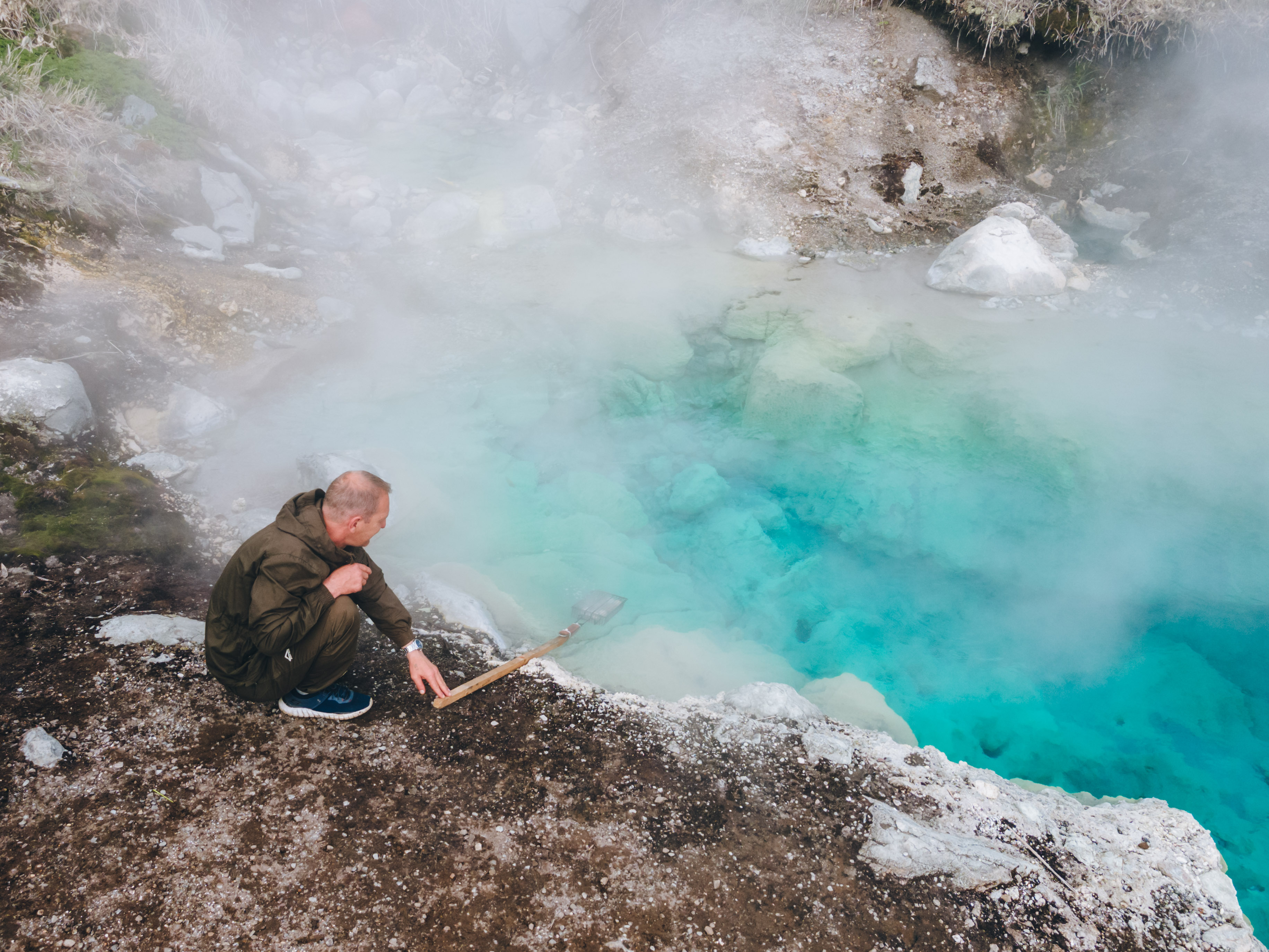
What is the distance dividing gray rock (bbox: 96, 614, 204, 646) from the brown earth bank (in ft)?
0.17

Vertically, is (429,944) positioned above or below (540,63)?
below

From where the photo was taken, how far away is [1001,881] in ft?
7.54

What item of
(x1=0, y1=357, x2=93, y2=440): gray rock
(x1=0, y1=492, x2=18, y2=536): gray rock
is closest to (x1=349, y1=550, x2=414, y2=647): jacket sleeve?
(x1=0, y1=492, x2=18, y2=536): gray rock

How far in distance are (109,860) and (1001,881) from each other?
9.80ft

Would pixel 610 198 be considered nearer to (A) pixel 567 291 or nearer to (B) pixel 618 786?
(A) pixel 567 291

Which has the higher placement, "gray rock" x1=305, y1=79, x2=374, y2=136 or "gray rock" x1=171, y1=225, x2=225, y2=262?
"gray rock" x1=305, y1=79, x2=374, y2=136

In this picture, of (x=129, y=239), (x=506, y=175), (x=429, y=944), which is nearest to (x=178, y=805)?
(x=429, y=944)

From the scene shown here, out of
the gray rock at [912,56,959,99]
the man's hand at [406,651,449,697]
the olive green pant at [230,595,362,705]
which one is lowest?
the man's hand at [406,651,449,697]

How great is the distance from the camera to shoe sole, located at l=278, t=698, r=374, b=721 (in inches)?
101

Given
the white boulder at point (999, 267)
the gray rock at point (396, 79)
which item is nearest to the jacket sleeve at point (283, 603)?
the white boulder at point (999, 267)

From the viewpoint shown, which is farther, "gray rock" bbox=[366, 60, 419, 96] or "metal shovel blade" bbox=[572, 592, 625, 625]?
"gray rock" bbox=[366, 60, 419, 96]

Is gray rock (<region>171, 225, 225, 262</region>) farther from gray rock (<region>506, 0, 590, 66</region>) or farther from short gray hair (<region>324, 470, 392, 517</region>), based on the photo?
gray rock (<region>506, 0, 590, 66</region>)

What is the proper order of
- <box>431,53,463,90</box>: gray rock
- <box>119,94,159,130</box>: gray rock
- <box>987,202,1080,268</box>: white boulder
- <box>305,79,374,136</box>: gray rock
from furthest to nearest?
1. <box>431,53,463,90</box>: gray rock
2. <box>305,79,374,136</box>: gray rock
3. <box>987,202,1080,268</box>: white boulder
4. <box>119,94,159,130</box>: gray rock

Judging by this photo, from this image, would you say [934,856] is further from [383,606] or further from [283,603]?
[283,603]
